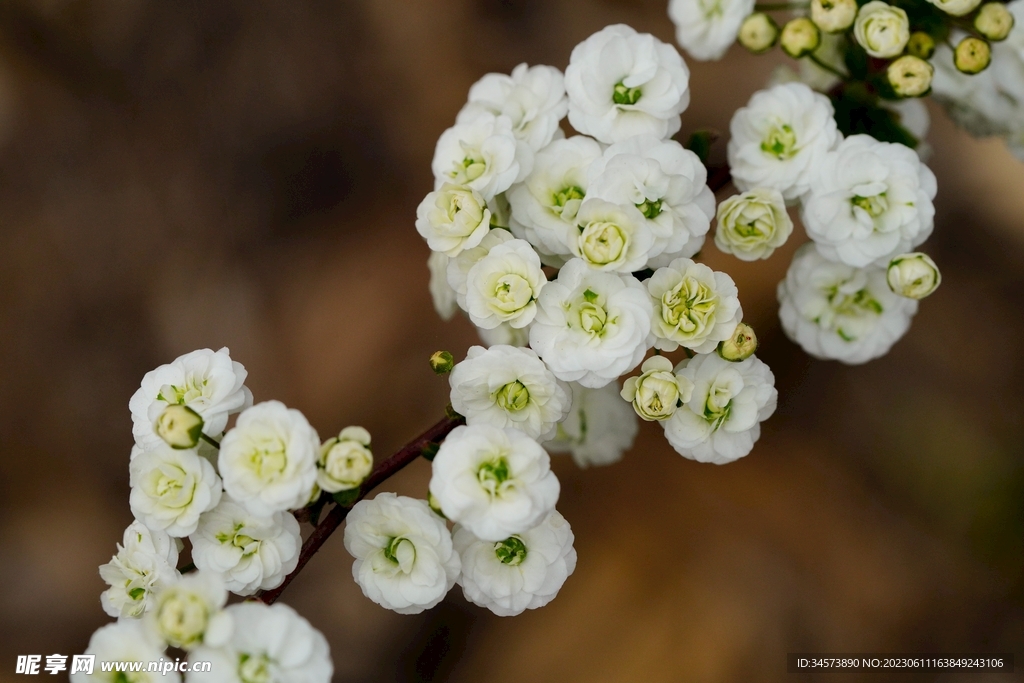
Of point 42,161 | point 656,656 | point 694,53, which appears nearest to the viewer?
point 694,53

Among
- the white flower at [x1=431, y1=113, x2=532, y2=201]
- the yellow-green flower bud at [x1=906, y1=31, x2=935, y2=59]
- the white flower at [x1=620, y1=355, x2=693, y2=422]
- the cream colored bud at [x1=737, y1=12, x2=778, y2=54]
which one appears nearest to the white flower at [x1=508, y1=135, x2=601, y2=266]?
the white flower at [x1=431, y1=113, x2=532, y2=201]

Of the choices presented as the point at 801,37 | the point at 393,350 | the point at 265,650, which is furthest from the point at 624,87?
the point at 393,350

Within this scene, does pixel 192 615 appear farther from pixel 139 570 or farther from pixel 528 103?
pixel 528 103

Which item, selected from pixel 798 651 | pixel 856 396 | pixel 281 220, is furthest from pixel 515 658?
pixel 281 220

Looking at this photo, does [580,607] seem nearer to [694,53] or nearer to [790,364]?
[790,364]

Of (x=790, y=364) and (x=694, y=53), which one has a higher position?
(x=694, y=53)

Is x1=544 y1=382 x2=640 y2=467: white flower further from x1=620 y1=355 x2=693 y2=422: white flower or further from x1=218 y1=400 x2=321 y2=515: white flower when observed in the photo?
x1=218 y1=400 x2=321 y2=515: white flower

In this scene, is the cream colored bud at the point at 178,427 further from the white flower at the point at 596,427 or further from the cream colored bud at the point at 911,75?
the cream colored bud at the point at 911,75
